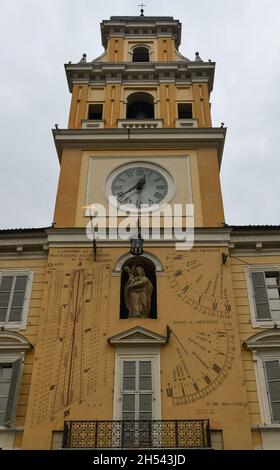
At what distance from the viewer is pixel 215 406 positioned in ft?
59.6

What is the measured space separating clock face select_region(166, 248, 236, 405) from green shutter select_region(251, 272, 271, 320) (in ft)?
3.31

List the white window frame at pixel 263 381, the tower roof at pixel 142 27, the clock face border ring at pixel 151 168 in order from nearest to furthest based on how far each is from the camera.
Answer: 1. the white window frame at pixel 263 381
2. the clock face border ring at pixel 151 168
3. the tower roof at pixel 142 27

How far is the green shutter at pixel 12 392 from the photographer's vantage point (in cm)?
1823

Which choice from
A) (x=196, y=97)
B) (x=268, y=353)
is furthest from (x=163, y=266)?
(x=196, y=97)

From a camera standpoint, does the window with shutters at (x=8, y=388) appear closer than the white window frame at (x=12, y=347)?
Yes

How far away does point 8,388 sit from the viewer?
1903cm

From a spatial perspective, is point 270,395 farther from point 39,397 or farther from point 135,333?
point 39,397

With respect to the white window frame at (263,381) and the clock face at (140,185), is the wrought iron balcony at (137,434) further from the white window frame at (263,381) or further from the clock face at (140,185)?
the clock face at (140,185)

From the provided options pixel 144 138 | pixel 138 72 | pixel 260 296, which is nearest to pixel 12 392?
pixel 260 296

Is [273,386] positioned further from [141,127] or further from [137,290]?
[141,127]

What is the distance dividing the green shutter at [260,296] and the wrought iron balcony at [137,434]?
4.68 m

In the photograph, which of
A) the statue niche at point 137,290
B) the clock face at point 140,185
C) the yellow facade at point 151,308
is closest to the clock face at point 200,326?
the yellow facade at point 151,308

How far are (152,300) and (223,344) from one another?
3.22 metres

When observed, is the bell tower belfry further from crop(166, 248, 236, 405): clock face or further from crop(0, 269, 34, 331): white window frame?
crop(0, 269, 34, 331): white window frame
